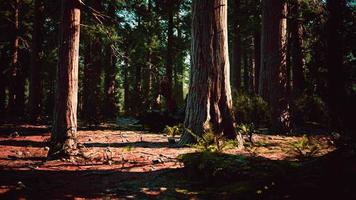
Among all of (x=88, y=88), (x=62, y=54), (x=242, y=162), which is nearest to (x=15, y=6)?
(x=88, y=88)

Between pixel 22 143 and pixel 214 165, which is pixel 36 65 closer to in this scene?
pixel 22 143

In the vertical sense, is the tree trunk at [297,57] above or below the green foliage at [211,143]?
above

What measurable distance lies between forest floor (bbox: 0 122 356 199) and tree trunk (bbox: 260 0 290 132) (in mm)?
2634

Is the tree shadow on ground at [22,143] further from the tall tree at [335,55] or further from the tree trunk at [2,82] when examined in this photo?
the tree trunk at [2,82]

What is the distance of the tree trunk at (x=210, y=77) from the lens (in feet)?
28.5

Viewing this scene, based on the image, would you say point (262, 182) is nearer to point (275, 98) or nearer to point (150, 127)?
point (275, 98)

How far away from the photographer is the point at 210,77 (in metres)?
8.74

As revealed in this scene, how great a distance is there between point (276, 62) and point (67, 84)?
7.60 meters

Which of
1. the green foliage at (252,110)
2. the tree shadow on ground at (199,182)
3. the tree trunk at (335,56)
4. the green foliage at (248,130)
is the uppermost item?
the tree trunk at (335,56)

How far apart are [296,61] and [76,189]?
13.5 metres

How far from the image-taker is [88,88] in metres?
15.6

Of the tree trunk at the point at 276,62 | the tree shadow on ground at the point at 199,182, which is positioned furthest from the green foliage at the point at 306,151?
the tree trunk at the point at 276,62

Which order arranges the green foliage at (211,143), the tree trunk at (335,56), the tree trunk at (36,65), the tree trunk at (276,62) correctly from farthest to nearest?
the tree trunk at (36,65)
the tree trunk at (276,62)
the tree trunk at (335,56)
the green foliage at (211,143)

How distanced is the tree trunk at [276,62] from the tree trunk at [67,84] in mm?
7134
